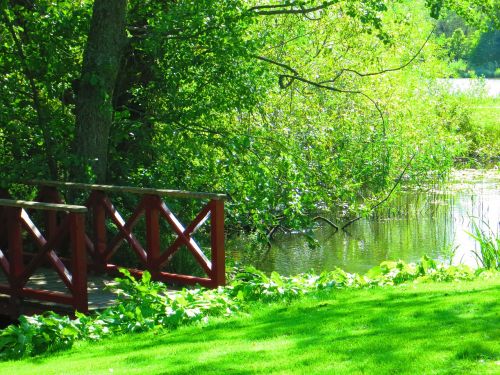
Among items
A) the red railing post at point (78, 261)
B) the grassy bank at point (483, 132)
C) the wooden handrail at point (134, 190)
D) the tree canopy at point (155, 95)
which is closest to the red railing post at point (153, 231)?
the wooden handrail at point (134, 190)

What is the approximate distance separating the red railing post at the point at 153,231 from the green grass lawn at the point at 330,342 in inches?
97.2

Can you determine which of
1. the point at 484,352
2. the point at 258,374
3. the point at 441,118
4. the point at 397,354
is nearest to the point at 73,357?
the point at 258,374

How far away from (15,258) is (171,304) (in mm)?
2473

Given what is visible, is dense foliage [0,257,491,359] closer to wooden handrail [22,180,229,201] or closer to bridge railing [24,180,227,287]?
bridge railing [24,180,227,287]

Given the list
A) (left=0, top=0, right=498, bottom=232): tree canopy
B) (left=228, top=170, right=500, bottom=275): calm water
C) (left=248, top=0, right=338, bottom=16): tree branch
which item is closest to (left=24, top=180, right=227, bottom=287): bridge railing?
(left=0, top=0, right=498, bottom=232): tree canopy

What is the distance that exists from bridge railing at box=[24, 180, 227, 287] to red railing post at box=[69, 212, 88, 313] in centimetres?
131

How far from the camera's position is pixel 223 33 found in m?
12.2

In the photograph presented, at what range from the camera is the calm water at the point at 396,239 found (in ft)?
53.5

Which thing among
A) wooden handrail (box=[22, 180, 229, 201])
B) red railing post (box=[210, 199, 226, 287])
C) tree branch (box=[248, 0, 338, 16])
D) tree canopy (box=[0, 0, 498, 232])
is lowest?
red railing post (box=[210, 199, 226, 287])

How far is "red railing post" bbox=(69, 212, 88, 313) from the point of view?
9.14m

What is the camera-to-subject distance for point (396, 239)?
1830cm

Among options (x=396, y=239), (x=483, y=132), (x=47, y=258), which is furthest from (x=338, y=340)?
(x=483, y=132)

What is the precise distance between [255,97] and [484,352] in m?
7.97

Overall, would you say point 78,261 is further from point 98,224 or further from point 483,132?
point 483,132
